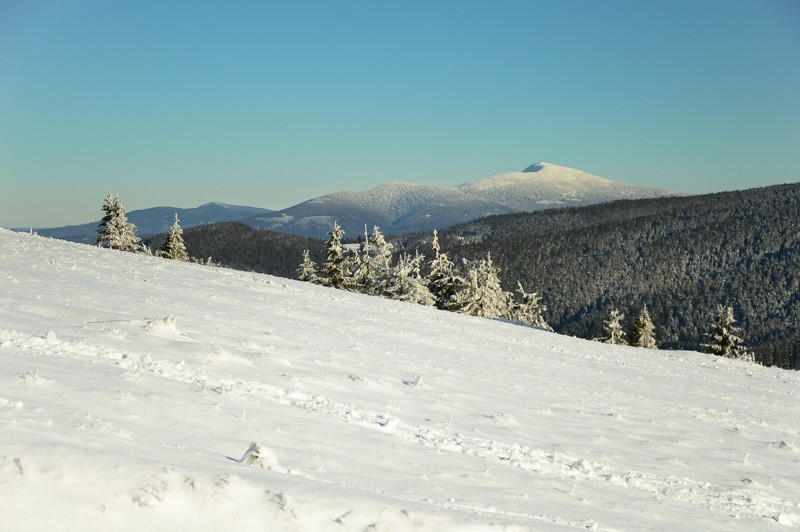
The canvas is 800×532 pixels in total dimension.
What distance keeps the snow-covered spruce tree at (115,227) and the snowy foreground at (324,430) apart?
4405 cm

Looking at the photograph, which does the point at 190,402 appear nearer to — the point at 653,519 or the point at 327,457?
the point at 327,457

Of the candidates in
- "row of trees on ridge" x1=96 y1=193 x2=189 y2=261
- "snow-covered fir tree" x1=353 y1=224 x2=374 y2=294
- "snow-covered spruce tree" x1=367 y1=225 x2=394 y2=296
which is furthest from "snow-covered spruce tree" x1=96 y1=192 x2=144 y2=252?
"snow-covered spruce tree" x1=367 y1=225 x2=394 y2=296

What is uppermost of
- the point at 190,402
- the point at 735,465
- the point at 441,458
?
the point at 190,402

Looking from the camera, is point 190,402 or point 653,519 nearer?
point 653,519

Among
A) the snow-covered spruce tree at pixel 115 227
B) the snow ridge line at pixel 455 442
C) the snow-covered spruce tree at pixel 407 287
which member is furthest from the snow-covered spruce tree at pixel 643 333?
the snow ridge line at pixel 455 442

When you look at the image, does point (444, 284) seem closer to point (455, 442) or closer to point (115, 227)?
point (115, 227)

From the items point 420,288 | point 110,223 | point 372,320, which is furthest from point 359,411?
point 110,223

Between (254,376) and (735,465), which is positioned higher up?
(254,376)

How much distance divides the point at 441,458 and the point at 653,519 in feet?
8.85

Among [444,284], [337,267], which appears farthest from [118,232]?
[444,284]

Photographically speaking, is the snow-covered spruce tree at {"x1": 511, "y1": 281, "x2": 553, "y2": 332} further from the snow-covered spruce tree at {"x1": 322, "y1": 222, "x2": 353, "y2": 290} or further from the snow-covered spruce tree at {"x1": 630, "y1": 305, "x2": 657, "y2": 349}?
the snow-covered spruce tree at {"x1": 322, "y1": 222, "x2": 353, "y2": 290}

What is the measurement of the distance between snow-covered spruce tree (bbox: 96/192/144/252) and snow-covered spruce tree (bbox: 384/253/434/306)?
26.6m

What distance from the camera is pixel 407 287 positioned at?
55.7 m

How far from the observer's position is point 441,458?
28.5 ft
